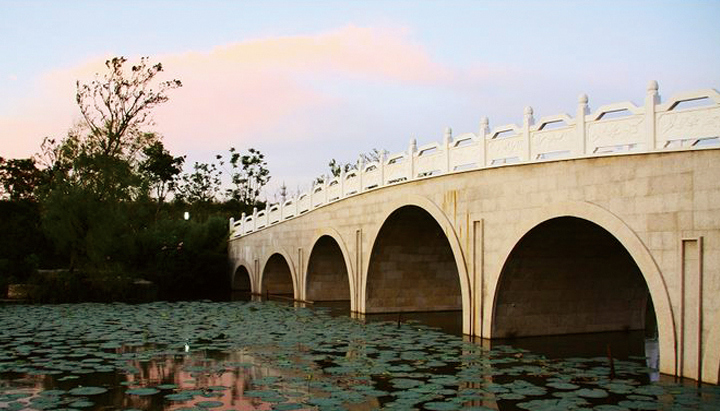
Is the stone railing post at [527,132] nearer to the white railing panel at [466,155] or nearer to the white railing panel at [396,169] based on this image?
the white railing panel at [466,155]

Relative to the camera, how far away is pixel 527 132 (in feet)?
37.5

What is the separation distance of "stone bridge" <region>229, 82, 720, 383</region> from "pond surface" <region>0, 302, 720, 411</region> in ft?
3.68

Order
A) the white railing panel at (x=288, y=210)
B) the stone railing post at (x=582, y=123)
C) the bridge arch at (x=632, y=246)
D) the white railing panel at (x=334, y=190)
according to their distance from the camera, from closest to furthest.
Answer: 1. the bridge arch at (x=632, y=246)
2. the stone railing post at (x=582, y=123)
3. the white railing panel at (x=334, y=190)
4. the white railing panel at (x=288, y=210)

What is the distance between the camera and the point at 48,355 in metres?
10.7

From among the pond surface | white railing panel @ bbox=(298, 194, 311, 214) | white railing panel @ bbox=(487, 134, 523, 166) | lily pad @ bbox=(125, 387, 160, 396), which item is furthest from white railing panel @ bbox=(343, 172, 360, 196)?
lily pad @ bbox=(125, 387, 160, 396)

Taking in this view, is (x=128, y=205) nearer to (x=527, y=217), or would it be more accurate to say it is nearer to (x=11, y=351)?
(x=11, y=351)

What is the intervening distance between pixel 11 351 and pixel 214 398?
5139mm

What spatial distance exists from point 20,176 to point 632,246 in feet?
96.7

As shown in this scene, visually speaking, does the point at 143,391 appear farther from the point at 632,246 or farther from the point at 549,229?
the point at 549,229

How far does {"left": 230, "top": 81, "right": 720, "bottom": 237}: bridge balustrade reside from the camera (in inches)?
338

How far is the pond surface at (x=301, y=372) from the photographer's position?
7598 mm

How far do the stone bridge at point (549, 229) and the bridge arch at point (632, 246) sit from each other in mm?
17

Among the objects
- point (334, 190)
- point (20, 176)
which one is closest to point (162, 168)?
point (20, 176)

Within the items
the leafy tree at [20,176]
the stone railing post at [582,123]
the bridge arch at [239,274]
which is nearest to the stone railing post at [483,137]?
the stone railing post at [582,123]
